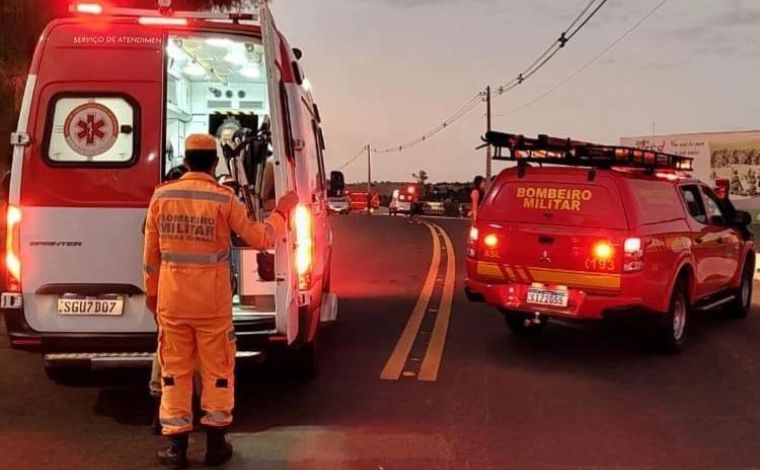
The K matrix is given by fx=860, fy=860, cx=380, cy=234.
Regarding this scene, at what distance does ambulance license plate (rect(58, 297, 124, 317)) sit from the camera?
5.73 meters

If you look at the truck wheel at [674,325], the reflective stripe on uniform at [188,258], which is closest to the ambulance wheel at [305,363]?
the reflective stripe on uniform at [188,258]

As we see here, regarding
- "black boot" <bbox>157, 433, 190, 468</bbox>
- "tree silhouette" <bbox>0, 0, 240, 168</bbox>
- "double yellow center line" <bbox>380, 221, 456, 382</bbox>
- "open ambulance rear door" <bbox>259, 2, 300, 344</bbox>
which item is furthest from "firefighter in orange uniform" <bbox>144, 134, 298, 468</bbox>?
"tree silhouette" <bbox>0, 0, 240, 168</bbox>

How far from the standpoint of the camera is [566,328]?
9.89 metres

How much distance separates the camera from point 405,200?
50.2m

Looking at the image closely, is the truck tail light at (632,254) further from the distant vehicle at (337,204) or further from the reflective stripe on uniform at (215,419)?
the reflective stripe on uniform at (215,419)

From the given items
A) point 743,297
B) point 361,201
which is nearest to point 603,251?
point 743,297

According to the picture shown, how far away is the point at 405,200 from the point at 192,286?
4542 cm

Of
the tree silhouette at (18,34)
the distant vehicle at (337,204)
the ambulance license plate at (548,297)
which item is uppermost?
the tree silhouette at (18,34)

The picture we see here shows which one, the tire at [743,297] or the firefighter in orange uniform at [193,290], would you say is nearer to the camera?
the firefighter in orange uniform at [193,290]

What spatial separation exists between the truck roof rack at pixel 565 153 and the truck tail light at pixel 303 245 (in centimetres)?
341

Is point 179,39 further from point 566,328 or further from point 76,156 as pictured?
point 566,328

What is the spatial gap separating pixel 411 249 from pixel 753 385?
41.2 ft

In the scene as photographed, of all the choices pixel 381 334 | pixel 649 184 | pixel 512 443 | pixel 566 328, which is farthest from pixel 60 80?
pixel 566 328

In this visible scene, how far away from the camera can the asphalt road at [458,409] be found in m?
Answer: 5.31
